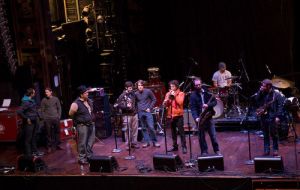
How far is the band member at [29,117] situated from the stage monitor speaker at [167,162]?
3.91 meters

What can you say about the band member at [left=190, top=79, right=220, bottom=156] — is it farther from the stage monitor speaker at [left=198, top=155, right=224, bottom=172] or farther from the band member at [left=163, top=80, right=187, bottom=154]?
the stage monitor speaker at [left=198, top=155, right=224, bottom=172]

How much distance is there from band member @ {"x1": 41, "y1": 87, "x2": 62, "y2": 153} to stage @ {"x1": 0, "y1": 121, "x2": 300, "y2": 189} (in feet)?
1.43

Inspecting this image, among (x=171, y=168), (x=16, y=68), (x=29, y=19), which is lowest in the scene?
(x=171, y=168)

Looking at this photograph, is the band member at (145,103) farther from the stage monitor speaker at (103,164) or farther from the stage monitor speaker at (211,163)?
the stage monitor speaker at (211,163)

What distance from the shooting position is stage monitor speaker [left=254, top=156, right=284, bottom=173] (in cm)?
1151

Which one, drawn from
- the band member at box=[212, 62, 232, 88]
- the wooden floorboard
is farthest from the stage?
the band member at box=[212, 62, 232, 88]

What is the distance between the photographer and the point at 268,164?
38.0 feet

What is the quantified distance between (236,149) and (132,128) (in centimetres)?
306

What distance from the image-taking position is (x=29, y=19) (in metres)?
17.8

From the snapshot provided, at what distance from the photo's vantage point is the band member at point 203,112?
12977mm

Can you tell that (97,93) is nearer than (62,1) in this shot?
Yes

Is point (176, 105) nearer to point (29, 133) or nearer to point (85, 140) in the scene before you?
point (85, 140)

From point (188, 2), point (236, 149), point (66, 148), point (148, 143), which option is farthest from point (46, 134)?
point (188, 2)

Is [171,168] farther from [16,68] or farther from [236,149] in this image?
[16,68]
